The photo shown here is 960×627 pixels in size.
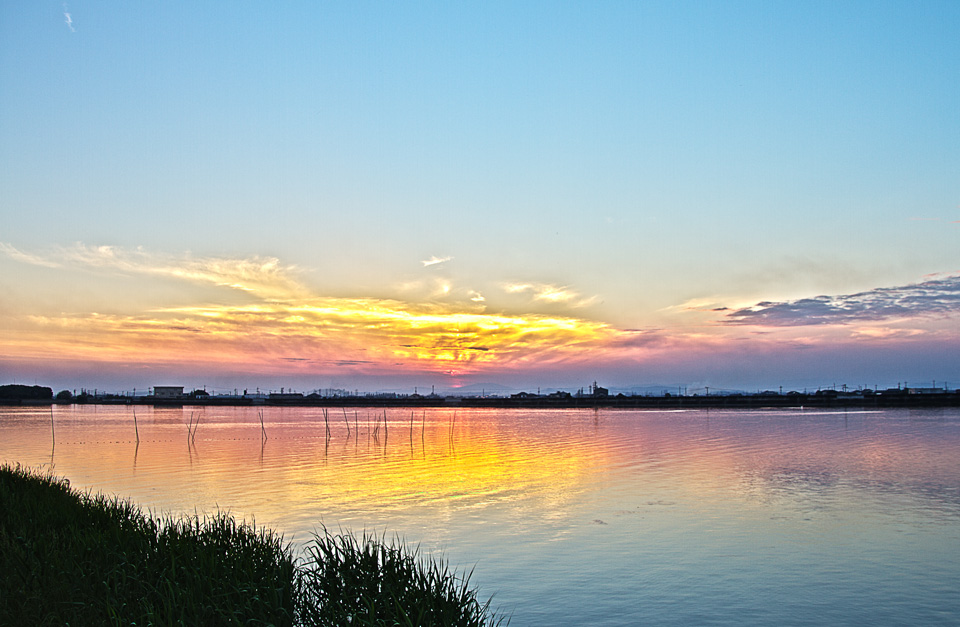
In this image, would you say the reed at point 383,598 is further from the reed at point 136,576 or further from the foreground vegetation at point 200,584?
the reed at point 136,576

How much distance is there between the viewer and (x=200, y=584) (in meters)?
11.9

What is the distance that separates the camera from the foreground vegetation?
10961 mm

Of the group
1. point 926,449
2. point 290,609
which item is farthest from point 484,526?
point 926,449

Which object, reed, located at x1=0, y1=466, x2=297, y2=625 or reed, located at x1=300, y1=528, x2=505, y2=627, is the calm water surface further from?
reed, located at x1=0, y1=466, x2=297, y2=625

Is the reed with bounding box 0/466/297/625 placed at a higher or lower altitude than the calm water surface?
higher

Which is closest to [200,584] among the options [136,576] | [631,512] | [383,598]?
[136,576]

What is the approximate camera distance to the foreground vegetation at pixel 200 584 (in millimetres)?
10961

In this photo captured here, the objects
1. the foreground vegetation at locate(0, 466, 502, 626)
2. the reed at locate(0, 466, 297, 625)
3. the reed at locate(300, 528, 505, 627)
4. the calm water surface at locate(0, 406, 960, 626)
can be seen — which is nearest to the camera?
the reed at locate(300, 528, 505, 627)

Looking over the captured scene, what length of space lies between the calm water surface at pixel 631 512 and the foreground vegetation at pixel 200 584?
15.4 ft

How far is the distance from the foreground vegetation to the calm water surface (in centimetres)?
470

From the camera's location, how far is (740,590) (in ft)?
58.3

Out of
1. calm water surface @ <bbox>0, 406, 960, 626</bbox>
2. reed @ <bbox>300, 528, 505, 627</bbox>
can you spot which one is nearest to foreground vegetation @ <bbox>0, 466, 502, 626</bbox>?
reed @ <bbox>300, 528, 505, 627</bbox>

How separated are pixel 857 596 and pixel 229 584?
47.6 ft

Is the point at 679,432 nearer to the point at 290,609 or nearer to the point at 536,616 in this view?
the point at 536,616
